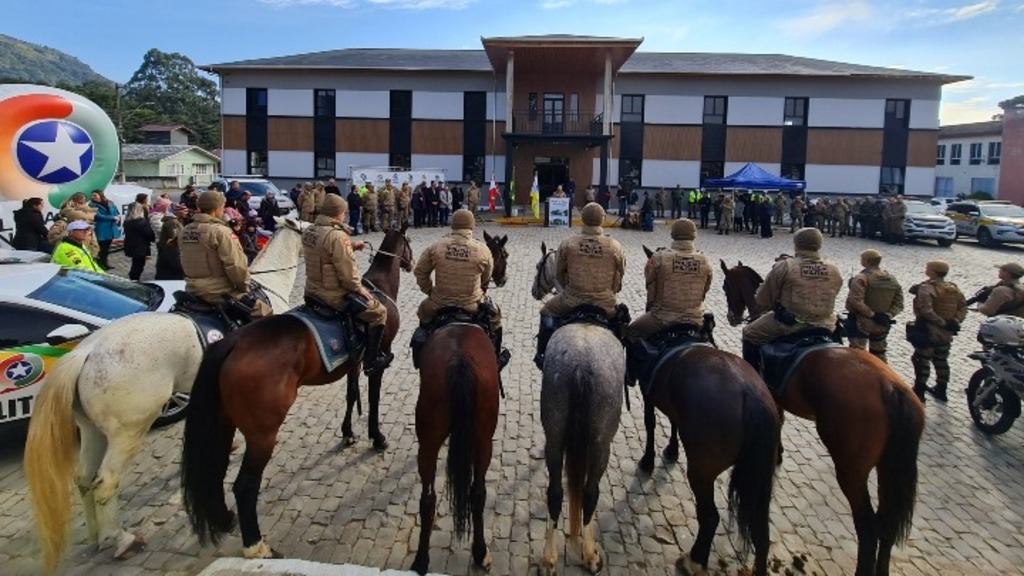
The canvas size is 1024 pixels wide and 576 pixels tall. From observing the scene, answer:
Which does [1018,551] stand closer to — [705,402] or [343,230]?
[705,402]

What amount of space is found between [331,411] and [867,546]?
5307 millimetres

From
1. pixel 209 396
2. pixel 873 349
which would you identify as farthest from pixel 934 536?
pixel 209 396

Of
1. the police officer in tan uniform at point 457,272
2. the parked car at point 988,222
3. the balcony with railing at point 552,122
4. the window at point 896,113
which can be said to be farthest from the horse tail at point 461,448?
the window at point 896,113

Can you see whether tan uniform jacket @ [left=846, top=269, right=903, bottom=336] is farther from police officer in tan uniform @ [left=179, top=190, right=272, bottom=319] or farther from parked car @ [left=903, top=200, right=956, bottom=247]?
parked car @ [left=903, top=200, right=956, bottom=247]

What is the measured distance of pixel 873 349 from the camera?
25.5 ft

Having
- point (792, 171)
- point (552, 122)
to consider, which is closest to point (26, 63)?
point (552, 122)

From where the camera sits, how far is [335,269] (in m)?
5.36

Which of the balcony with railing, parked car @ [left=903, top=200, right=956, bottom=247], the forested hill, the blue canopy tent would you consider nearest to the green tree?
the balcony with railing

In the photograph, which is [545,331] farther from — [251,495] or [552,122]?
[552,122]

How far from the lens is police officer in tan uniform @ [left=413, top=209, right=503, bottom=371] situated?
17.6 ft

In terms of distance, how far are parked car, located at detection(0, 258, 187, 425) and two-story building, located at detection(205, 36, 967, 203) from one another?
27.9 metres

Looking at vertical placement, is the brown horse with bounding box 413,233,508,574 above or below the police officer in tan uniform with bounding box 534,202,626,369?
below

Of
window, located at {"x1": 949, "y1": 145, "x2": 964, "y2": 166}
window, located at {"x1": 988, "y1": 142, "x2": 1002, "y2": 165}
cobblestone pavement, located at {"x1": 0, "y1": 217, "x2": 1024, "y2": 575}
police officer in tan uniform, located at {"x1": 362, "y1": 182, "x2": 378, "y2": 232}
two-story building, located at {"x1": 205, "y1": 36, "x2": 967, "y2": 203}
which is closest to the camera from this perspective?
cobblestone pavement, located at {"x1": 0, "y1": 217, "x2": 1024, "y2": 575}

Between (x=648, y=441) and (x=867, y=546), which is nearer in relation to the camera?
(x=867, y=546)
